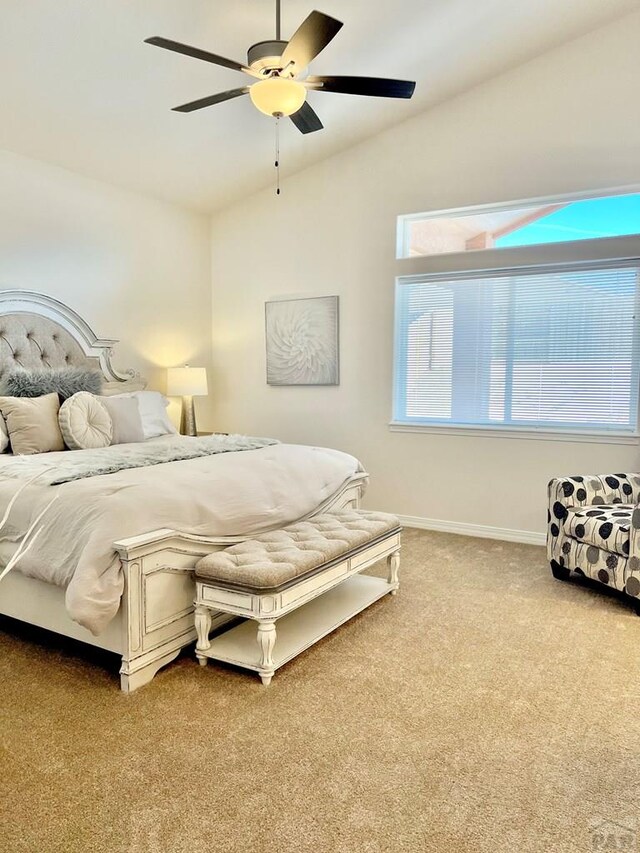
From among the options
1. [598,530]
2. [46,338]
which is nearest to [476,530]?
[598,530]

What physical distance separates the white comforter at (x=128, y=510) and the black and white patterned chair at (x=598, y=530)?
1.41 meters

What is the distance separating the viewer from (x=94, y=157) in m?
4.12

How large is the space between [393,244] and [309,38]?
236 cm

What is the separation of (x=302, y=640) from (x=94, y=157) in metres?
3.46

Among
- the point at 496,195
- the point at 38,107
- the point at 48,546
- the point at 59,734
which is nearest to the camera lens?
the point at 59,734

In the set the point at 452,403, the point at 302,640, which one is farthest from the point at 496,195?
the point at 302,640

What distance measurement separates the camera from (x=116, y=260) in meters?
4.58

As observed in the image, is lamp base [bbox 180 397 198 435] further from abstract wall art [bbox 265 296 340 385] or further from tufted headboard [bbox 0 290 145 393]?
abstract wall art [bbox 265 296 340 385]

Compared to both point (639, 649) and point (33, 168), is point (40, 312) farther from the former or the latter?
point (639, 649)

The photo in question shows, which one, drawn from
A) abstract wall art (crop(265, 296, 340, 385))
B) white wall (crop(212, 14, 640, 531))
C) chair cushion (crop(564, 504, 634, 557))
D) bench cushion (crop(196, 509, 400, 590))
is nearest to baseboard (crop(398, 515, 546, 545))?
white wall (crop(212, 14, 640, 531))

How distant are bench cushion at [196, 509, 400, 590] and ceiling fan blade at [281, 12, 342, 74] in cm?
202

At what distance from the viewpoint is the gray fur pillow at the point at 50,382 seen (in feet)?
11.8

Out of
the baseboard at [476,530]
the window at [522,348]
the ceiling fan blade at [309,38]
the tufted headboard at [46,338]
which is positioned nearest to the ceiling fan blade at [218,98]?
the ceiling fan blade at [309,38]

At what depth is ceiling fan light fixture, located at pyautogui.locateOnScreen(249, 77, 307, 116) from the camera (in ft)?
8.63
